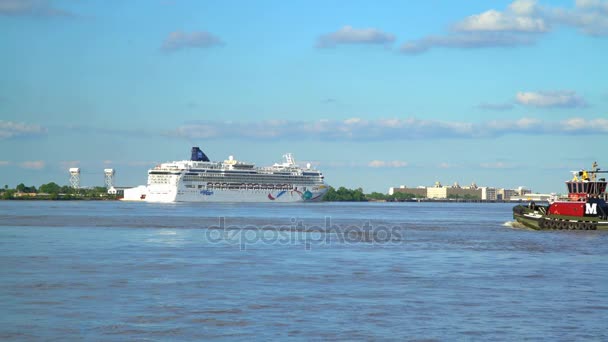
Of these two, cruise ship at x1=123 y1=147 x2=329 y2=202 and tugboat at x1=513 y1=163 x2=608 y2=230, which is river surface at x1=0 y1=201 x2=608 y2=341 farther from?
cruise ship at x1=123 y1=147 x2=329 y2=202

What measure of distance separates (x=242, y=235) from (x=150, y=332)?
123 feet

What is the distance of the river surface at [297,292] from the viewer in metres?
19.8

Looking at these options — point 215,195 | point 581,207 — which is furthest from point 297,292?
point 215,195

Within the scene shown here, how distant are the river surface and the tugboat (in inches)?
693

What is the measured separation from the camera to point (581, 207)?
213 ft

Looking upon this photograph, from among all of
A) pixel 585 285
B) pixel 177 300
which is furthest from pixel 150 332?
pixel 585 285

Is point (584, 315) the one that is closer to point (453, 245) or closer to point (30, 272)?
point (30, 272)

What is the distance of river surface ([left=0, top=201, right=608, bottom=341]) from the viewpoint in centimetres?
1977

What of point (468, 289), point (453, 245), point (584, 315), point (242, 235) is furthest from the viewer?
point (242, 235)

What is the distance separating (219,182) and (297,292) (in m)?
157

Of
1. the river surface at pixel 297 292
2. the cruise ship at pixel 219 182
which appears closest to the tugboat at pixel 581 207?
the river surface at pixel 297 292

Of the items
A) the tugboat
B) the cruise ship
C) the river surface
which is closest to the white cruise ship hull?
the cruise ship

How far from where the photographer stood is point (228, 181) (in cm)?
18300

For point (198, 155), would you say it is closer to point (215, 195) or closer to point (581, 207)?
point (215, 195)
